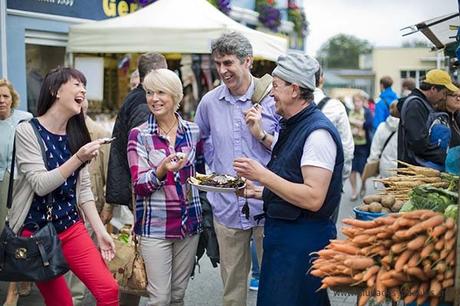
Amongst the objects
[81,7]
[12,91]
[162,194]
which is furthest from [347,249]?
[81,7]

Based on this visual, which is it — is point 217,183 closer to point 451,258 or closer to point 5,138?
point 451,258

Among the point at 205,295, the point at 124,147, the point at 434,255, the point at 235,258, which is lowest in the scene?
the point at 205,295

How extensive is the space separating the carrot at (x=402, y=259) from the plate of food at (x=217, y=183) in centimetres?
140

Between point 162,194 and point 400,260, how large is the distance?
1.83m

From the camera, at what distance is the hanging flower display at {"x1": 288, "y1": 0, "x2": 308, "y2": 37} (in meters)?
20.3

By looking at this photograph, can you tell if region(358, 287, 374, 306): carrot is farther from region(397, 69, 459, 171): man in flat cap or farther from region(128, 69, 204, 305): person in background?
region(397, 69, 459, 171): man in flat cap

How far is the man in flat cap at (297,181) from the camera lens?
11.0ft

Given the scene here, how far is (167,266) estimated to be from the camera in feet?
13.9

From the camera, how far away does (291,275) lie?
3.49 meters

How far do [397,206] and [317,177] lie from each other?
2.44 feet

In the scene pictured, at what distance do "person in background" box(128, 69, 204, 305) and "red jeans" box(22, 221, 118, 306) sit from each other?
0.32m

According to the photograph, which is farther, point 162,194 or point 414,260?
point 162,194

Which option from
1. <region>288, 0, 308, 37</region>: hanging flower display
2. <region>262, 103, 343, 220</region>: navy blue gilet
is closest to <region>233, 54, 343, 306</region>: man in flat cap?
<region>262, 103, 343, 220</region>: navy blue gilet

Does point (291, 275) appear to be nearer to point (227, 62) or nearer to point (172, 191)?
point (172, 191)
